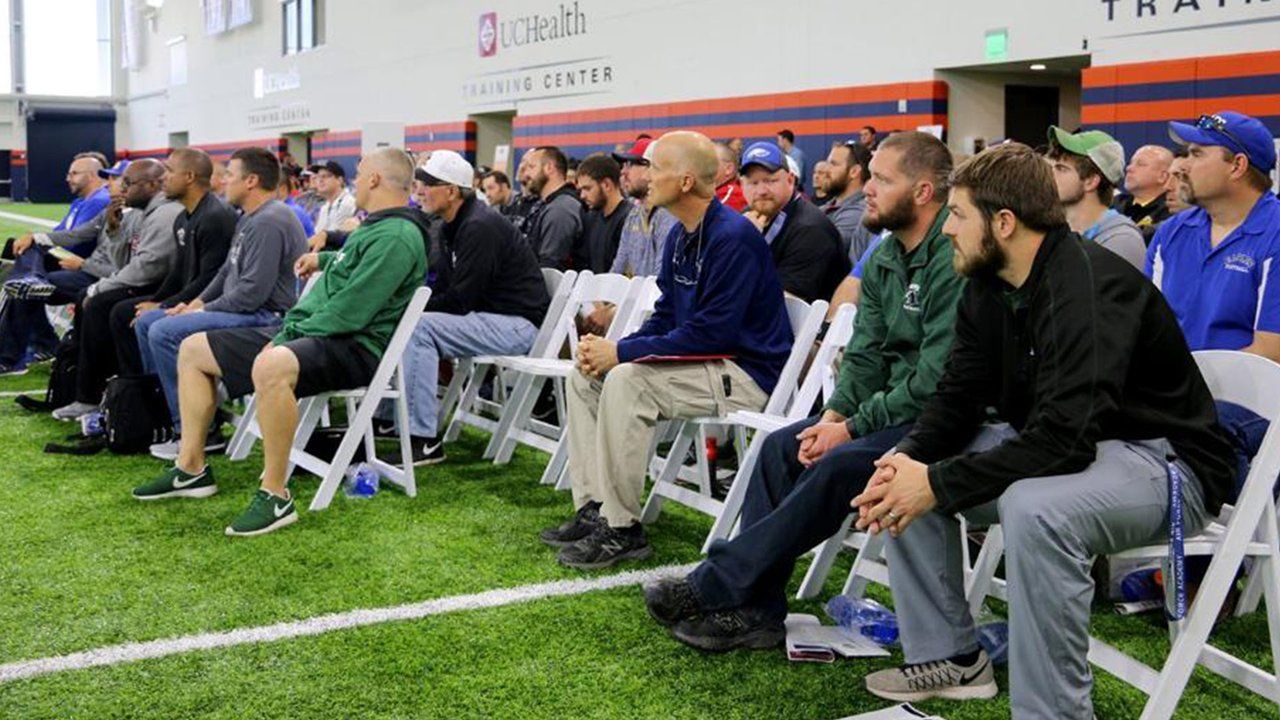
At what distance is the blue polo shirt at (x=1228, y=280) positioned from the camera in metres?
3.86

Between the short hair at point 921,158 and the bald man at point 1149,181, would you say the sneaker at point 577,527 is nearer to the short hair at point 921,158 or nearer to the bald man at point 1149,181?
the short hair at point 921,158

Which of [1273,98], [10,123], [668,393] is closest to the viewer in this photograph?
[668,393]

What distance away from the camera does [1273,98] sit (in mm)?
8617

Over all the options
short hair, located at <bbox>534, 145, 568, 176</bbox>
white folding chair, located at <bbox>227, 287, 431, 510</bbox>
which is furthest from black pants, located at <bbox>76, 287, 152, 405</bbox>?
short hair, located at <bbox>534, 145, 568, 176</bbox>

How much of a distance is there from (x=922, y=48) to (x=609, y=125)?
6.32 m

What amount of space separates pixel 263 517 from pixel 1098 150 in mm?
3405

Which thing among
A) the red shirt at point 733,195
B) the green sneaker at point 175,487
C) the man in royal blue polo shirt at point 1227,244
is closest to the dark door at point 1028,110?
the red shirt at point 733,195

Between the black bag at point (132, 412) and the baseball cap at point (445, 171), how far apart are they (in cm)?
167

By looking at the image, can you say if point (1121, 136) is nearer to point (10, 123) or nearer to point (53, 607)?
point (53, 607)

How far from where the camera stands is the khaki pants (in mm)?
4363

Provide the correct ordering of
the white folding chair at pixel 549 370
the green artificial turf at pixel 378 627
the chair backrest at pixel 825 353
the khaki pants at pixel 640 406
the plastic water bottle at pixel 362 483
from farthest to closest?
the white folding chair at pixel 549 370, the plastic water bottle at pixel 362 483, the khaki pants at pixel 640 406, the chair backrest at pixel 825 353, the green artificial turf at pixel 378 627

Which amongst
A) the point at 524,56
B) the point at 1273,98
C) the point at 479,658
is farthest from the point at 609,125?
the point at 479,658

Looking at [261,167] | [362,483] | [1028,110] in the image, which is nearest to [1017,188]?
[362,483]

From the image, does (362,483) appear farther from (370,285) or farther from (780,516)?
(780,516)
